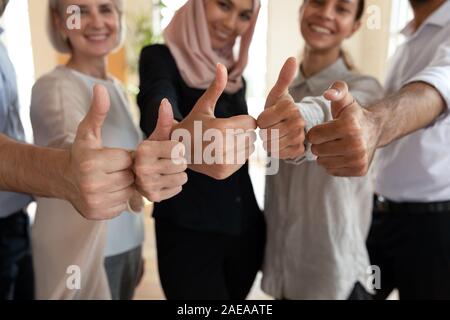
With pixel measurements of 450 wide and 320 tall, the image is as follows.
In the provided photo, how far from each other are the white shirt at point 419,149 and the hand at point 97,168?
45cm

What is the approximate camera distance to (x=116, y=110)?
2.01 feet

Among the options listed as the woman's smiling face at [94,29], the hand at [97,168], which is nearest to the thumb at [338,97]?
the hand at [97,168]

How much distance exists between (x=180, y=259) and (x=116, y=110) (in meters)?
0.26

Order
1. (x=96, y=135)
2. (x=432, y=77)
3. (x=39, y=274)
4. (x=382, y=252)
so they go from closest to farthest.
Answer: (x=96, y=135) < (x=432, y=77) < (x=39, y=274) < (x=382, y=252)

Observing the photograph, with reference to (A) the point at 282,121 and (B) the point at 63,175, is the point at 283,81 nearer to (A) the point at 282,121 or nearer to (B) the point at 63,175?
(A) the point at 282,121

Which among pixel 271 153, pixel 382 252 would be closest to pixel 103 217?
pixel 271 153

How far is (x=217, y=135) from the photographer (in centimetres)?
41

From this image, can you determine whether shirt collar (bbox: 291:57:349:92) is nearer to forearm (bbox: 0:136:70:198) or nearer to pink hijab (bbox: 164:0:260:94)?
pink hijab (bbox: 164:0:260:94)

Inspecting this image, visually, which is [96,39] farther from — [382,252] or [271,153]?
[382,252]

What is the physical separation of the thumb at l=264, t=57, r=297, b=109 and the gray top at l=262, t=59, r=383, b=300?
0.15 m

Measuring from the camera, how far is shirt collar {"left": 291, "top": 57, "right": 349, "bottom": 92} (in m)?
0.56

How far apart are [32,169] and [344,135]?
1.11 feet

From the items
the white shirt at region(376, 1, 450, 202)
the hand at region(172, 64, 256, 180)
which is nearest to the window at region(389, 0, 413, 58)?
the white shirt at region(376, 1, 450, 202)
